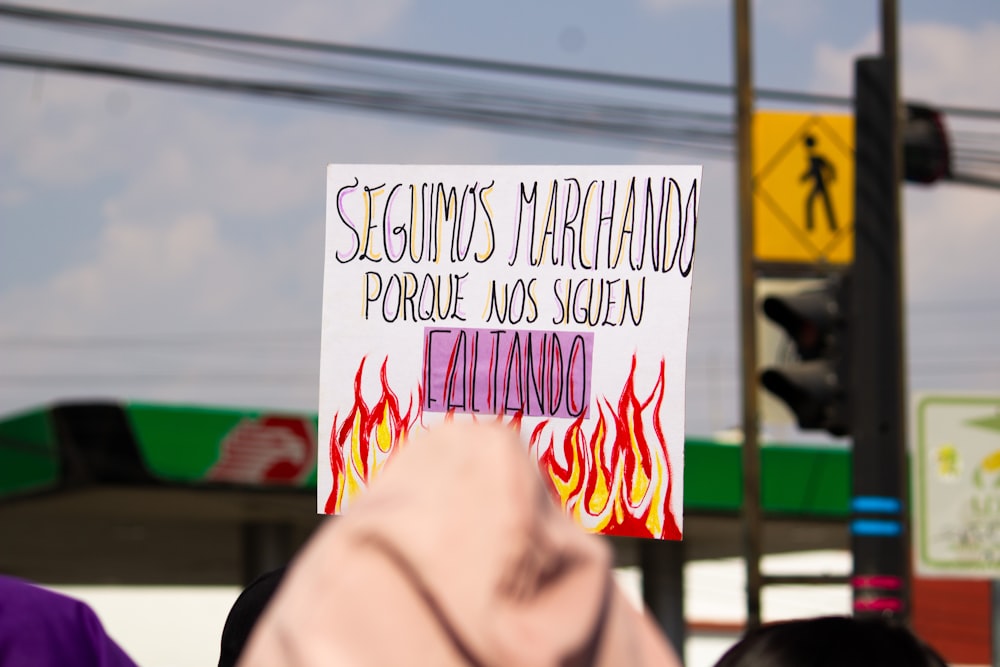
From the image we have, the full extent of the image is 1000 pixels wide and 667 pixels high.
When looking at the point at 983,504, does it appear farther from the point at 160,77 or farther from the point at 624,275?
the point at 160,77

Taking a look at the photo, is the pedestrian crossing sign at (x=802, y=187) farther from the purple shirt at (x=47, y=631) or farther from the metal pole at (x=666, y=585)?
the metal pole at (x=666, y=585)

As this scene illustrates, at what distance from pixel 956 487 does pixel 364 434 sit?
5037 mm

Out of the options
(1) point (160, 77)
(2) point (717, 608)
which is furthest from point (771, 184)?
(2) point (717, 608)

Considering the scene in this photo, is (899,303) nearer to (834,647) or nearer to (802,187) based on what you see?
(802,187)

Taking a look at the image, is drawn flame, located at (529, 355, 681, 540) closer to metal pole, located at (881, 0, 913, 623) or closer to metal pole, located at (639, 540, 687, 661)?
metal pole, located at (881, 0, 913, 623)

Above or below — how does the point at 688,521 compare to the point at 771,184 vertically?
below

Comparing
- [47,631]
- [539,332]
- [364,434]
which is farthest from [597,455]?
[47,631]

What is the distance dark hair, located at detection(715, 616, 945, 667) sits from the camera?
2.09m

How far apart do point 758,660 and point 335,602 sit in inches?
46.3

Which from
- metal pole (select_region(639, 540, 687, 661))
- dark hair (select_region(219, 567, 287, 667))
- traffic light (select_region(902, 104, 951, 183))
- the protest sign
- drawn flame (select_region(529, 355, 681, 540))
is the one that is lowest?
metal pole (select_region(639, 540, 687, 661))

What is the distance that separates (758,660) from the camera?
2.10 metres

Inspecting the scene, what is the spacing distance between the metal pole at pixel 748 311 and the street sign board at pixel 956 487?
1.64 meters

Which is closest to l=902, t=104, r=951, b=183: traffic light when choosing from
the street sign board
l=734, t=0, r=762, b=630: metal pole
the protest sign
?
l=734, t=0, r=762, b=630: metal pole

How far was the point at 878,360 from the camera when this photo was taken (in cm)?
696
